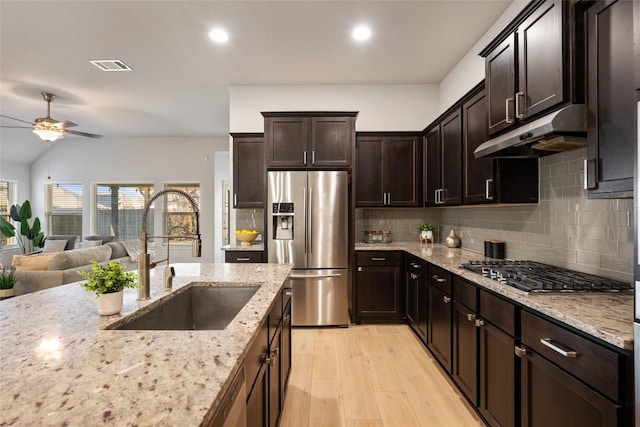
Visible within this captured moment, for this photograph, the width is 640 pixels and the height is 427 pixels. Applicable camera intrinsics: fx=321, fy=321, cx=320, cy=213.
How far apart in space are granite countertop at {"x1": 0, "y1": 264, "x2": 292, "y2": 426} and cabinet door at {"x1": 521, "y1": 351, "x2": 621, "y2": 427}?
3.99ft

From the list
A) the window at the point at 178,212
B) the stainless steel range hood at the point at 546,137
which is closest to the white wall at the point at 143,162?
the window at the point at 178,212

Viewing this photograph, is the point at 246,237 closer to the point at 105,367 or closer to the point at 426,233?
the point at 426,233

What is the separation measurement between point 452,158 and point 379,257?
1338mm

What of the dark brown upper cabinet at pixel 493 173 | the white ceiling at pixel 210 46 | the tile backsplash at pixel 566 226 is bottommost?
the tile backsplash at pixel 566 226

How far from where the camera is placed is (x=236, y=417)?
2.81 feet

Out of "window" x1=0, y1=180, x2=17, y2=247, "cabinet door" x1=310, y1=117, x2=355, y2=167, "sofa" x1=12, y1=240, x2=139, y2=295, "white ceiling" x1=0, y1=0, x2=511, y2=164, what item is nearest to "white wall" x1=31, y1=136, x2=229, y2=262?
"window" x1=0, y1=180, x2=17, y2=247

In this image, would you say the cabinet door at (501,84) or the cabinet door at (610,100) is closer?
the cabinet door at (610,100)

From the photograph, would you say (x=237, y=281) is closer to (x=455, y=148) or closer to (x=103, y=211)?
(x=455, y=148)

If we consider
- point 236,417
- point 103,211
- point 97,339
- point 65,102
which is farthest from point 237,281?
point 103,211

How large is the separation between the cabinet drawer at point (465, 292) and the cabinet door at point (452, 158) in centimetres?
98

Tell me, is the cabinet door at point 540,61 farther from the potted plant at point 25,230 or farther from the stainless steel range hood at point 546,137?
the potted plant at point 25,230

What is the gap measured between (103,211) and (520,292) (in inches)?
332

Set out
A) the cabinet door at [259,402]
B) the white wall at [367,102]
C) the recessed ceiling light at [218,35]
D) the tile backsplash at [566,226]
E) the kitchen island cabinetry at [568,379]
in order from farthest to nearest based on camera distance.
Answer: the white wall at [367,102]
the recessed ceiling light at [218,35]
the tile backsplash at [566,226]
the cabinet door at [259,402]
the kitchen island cabinetry at [568,379]

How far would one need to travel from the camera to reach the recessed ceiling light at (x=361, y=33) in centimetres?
306
